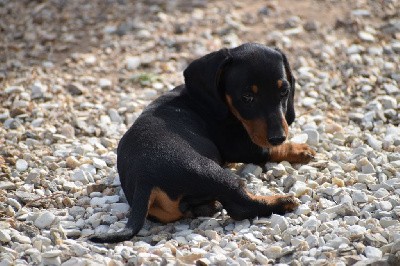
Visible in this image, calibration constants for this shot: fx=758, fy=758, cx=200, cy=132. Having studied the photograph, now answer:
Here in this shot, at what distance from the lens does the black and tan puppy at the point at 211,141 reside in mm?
5414

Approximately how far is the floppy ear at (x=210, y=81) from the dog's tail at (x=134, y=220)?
1.23 meters

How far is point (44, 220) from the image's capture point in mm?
5621

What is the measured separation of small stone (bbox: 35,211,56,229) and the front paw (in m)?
1.93

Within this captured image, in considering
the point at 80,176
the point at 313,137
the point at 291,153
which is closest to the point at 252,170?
the point at 291,153

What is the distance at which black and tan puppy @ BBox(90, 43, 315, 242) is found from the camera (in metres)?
5.41

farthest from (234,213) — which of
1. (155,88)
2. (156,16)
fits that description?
(156,16)

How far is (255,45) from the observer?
639 centimetres

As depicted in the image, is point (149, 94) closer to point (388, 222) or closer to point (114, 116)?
point (114, 116)

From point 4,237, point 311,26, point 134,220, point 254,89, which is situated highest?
point 254,89

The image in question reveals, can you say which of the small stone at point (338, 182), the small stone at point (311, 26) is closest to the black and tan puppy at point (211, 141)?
the small stone at point (338, 182)

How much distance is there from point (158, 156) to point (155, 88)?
273cm

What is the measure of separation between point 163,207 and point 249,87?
1.27m

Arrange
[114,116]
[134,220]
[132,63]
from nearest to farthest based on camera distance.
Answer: [134,220]
[114,116]
[132,63]

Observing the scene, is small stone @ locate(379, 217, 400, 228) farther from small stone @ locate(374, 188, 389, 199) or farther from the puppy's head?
the puppy's head
